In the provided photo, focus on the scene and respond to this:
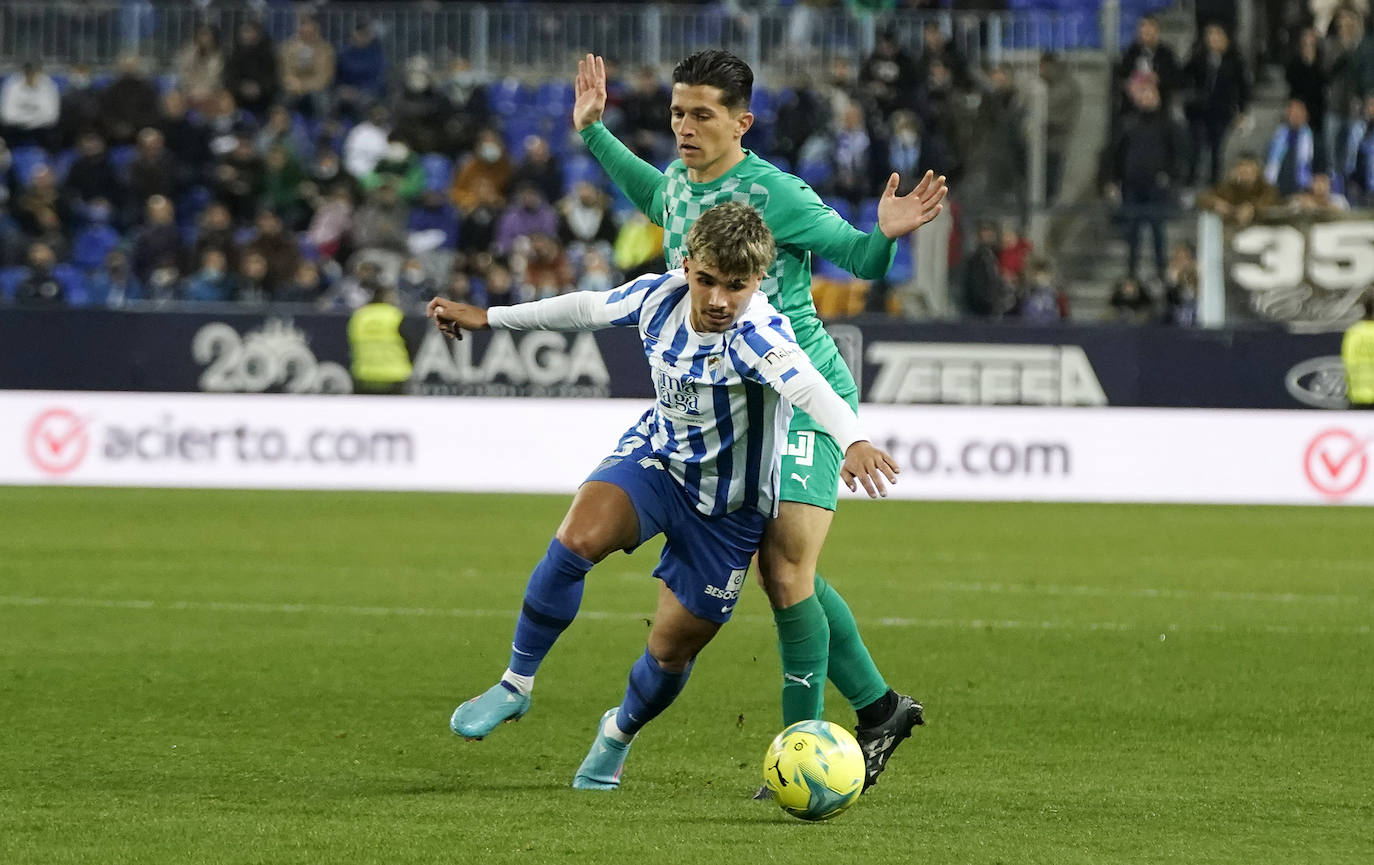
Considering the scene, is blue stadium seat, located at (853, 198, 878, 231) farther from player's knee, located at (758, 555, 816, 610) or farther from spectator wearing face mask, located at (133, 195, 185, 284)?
player's knee, located at (758, 555, 816, 610)

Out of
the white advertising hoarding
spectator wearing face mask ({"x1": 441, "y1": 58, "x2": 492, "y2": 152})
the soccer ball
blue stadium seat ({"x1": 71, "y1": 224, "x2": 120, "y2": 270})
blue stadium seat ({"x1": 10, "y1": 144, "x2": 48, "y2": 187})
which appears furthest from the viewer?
spectator wearing face mask ({"x1": 441, "y1": 58, "x2": 492, "y2": 152})

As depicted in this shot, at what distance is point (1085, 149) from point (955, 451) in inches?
249

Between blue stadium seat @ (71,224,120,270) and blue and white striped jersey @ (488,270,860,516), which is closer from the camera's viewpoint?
blue and white striped jersey @ (488,270,860,516)

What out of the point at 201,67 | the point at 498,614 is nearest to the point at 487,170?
the point at 201,67

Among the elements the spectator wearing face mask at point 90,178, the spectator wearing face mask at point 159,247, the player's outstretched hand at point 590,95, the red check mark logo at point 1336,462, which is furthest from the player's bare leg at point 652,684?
the spectator wearing face mask at point 90,178

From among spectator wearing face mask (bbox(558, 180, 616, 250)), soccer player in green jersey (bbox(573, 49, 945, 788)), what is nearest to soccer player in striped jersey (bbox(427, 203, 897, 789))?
soccer player in green jersey (bbox(573, 49, 945, 788))

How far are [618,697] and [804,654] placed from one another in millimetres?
2170

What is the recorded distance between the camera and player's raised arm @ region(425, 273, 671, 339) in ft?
19.3

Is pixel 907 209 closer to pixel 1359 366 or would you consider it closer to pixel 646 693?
pixel 646 693

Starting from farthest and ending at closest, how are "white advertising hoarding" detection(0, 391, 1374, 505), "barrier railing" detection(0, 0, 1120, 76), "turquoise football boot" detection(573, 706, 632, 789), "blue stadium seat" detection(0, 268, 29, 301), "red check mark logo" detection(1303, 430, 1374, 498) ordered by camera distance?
"barrier railing" detection(0, 0, 1120, 76), "blue stadium seat" detection(0, 268, 29, 301), "white advertising hoarding" detection(0, 391, 1374, 505), "red check mark logo" detection(1303, 430, 1374, 498), "turquoise football boot" detection(573, 706, 632, 789)

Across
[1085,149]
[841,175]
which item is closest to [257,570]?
[841,175]

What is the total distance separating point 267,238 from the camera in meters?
20.8

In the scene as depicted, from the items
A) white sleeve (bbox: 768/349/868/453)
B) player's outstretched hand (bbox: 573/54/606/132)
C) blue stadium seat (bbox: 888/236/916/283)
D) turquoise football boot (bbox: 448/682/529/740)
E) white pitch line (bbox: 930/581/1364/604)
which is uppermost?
player's outstretched hand (bbox: 573/54/606/132)

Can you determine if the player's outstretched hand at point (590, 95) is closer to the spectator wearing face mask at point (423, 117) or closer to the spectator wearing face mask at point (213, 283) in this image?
the spectator wearing face mask at point (213, 283)
